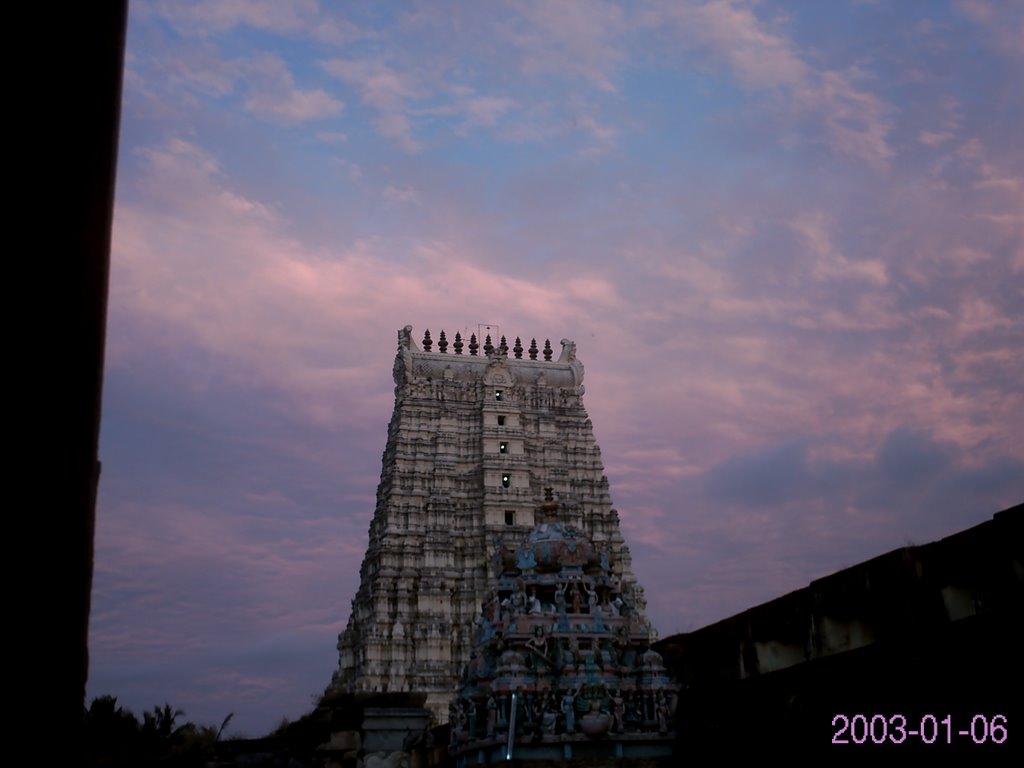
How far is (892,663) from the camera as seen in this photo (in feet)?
44.1

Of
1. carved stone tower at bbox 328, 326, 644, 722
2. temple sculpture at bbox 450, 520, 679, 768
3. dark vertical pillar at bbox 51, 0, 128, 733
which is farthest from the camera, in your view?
carved stone tower at bbox 328, 326, 644, 722

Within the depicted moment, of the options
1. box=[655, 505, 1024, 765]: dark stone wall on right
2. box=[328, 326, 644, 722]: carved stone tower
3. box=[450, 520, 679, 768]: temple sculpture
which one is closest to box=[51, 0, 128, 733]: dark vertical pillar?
box=[655, 505, 1024, 765]: dark stone wall on right

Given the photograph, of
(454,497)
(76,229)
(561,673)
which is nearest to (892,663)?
(561,673)

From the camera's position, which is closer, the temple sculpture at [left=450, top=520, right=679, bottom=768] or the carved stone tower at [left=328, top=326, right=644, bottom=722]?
the temple sculpture at [left=450, top=520, right=679, bottom=768]

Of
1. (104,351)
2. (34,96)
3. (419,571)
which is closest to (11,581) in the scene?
(104,351)

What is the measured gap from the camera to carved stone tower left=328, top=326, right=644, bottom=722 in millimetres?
53062

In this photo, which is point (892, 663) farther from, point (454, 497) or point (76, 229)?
point (454, 497)

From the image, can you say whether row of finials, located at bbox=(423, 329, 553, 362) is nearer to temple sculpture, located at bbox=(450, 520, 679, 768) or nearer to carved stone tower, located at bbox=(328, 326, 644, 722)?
carved stone tower, located at bbox=(328, 326, 644, 722)

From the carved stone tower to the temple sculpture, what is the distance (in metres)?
33.2

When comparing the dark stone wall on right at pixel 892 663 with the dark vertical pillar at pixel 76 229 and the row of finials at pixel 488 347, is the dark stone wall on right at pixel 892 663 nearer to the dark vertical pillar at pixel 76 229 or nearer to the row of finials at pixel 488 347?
the dark vertical pillar at pixel 76 229

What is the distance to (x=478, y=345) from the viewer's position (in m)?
67.3

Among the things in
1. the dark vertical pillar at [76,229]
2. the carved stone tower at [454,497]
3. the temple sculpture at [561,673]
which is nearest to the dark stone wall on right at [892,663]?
the temple sculpture at [561,673]

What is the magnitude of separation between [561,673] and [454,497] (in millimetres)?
40481

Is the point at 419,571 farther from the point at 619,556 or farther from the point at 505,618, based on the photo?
the point at 505,618
